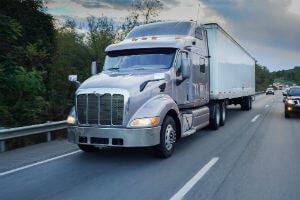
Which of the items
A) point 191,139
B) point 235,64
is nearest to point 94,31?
point 235,64

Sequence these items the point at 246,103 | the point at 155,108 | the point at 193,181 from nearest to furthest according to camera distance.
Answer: the point at 193,181 < the point at 155,108 < the point at 246,103

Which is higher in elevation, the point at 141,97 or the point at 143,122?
the point at 141,97

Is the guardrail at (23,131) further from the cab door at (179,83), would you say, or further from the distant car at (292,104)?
the distant car at (292,104)

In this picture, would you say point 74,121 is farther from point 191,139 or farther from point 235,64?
point 235,64

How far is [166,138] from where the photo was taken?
6816 mm

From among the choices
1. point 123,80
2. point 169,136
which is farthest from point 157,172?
point 123,80

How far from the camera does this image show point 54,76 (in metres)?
16.0

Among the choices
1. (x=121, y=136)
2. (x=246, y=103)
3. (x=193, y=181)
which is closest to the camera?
(x=193, y=181)

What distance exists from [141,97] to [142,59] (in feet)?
5.41

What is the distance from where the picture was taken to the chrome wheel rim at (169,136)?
684cm

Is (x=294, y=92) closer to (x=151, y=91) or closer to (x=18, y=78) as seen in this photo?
(x=151, y=91)

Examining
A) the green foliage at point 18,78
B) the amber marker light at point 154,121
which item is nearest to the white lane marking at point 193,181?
the amber marker light at point 154,121

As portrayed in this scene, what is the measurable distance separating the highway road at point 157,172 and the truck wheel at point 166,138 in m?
0.18

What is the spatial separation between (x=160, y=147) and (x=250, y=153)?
7.61ft
